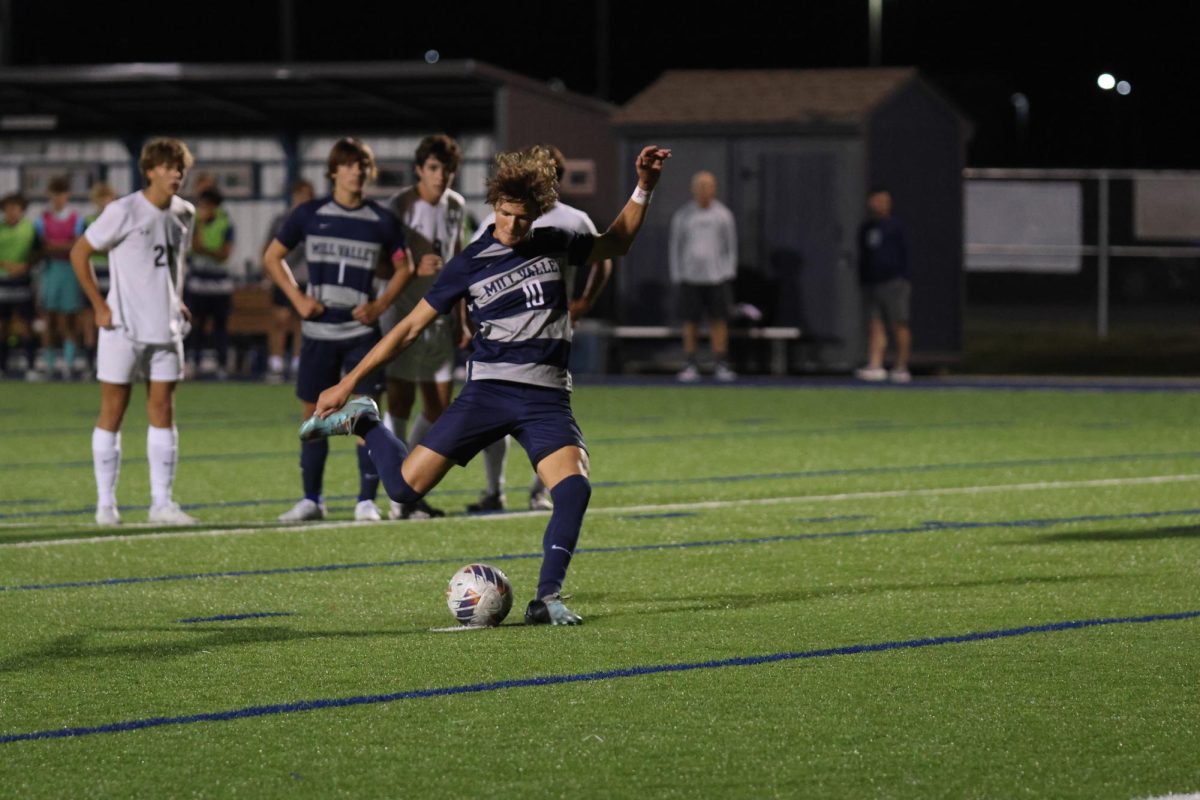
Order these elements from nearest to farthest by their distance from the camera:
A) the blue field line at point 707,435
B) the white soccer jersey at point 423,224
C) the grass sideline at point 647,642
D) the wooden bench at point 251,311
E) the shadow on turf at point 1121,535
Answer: the grass sideline at point 647,642, the shadow on turf at point 1121,535, the white soccer jersey at point 423,224, the blue field line at point 707,435, the wooden bench at point 251,311

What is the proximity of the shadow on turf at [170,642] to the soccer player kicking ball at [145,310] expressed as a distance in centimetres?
352

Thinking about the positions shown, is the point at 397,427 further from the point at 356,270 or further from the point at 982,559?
the point at 982,559

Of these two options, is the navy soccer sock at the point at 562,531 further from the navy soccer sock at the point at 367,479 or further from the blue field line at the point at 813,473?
the blue field line at the point at 813,473

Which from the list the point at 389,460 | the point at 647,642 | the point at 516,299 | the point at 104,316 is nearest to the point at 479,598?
the point at 647,642

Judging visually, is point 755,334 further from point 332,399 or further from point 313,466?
point 332,399

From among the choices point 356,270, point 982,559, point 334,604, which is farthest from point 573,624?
point 356,270

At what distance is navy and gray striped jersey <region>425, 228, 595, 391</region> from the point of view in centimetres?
827

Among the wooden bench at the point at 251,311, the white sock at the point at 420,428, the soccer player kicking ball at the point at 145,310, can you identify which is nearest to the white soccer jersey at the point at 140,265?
the soccer player kicking ball at the point at 145,310

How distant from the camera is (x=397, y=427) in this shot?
1223cm

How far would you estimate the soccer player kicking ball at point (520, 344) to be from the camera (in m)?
8.14

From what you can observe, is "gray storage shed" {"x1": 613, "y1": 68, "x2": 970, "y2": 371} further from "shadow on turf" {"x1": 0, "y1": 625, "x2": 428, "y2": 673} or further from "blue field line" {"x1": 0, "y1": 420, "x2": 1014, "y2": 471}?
"shadow on turf" {"x1": 0, "y1": 625, "x2": 428, "y2": 673}

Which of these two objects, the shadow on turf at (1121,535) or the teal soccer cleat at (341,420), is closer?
the teal soccer cleat at (341,420)

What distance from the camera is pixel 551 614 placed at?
8.01 m

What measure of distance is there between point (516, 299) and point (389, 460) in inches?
32.4
